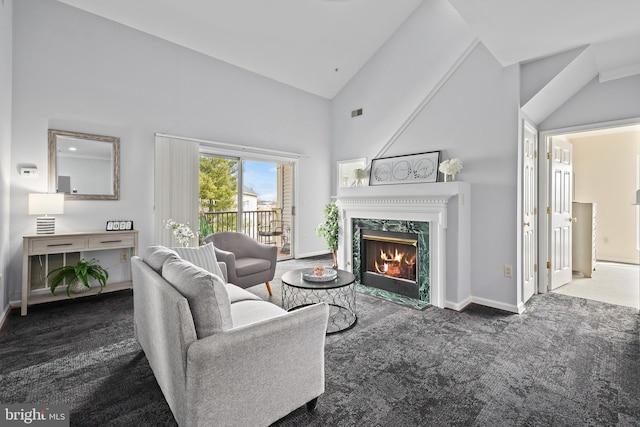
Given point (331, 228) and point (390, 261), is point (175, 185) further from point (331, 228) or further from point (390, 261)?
point (390, 261)

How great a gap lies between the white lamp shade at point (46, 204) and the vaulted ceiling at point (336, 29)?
2.40 metres

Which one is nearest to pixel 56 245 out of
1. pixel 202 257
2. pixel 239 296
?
pixel 202 257

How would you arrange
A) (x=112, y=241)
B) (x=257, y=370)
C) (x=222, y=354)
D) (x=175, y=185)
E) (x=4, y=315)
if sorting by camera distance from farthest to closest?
(x=175, y=185), (x=112, y=241), (x=4, y=315), (x=257, y=370), (x=222, y=354)

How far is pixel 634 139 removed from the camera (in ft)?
18.2

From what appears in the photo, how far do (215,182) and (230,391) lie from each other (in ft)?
14.3

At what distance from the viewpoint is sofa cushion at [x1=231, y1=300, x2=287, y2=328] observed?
192cm

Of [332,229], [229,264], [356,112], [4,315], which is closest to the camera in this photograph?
[4,315]

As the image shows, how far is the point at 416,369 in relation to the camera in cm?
217

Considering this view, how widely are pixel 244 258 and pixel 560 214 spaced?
167 inches

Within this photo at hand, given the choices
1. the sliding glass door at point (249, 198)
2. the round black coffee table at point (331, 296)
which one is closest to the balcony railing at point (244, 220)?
the sliding glass door at point (249, 198)

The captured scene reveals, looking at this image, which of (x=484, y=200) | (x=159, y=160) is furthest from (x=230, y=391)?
(x=159, y=160)

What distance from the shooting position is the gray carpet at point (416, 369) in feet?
5.62

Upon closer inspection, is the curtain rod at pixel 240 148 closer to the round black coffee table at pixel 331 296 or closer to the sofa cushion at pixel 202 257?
the sofa cushion at pixel 202 257

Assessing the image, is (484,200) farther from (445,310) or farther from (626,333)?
(626,333)
